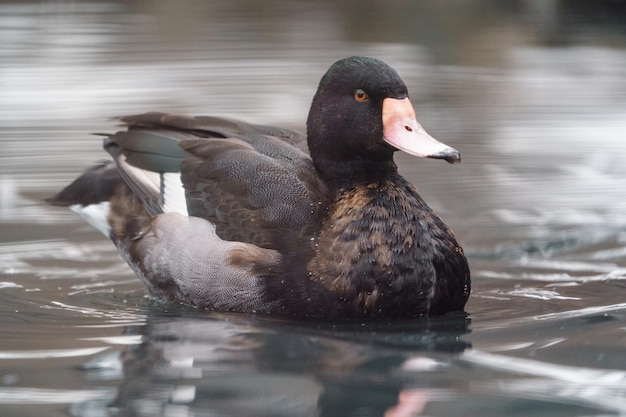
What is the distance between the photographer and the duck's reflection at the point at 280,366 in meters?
3.88

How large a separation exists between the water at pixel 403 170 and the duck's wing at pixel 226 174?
0.43 metres

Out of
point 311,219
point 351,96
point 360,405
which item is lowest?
point 360,405

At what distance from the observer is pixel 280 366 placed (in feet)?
14.2

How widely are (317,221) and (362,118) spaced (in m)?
0.48

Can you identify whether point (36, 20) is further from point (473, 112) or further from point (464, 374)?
point (464, 374)

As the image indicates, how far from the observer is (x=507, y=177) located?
289 inches

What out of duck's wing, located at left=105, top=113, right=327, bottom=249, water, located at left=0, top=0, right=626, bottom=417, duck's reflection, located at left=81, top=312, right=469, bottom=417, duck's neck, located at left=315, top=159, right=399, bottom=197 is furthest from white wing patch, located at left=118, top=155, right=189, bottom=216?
duck's neck, located at left=315, top=159, right=399, bottom=197

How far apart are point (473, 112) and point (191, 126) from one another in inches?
139

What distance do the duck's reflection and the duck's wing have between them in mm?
436

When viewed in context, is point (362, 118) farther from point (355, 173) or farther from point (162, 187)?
point (162, 187)

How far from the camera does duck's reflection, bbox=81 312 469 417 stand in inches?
153

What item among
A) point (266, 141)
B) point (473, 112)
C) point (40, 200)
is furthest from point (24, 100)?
point (266, 141)

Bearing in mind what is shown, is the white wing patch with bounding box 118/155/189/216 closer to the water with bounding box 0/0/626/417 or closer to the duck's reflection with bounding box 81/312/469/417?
the water with bounding box 0/0/626/417

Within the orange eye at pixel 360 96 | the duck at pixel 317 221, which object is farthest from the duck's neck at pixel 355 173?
the orange eye at pixel 360 96
